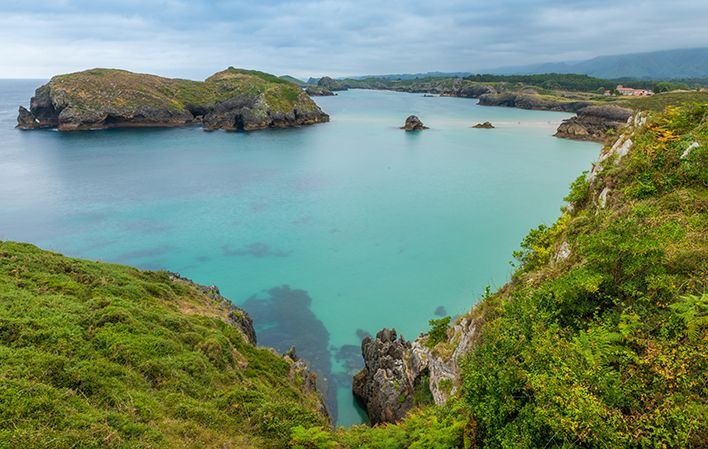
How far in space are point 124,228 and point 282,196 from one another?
17.3 metres

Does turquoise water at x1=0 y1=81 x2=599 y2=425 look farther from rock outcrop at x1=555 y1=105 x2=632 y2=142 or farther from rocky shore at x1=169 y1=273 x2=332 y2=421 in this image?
rock outcrop at x1=555 y1=105 x2=632 y2=142

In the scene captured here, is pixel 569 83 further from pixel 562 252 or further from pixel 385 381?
pixel 385 381

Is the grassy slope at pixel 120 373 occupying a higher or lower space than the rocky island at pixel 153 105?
lower

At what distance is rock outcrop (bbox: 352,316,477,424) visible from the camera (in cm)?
1235

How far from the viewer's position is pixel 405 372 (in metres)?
15.1

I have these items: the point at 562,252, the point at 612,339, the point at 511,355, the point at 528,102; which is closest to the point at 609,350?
the point at 612,339

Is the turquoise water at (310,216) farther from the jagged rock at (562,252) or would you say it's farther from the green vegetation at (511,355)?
the jagged rock at (562,252)

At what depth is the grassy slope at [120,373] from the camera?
25.1 ft

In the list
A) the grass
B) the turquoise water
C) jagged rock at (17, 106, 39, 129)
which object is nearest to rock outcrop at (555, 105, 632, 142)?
the turquoise water

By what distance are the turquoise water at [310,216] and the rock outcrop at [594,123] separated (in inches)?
313

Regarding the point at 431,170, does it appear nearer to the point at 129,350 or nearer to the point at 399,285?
the point at 399,285

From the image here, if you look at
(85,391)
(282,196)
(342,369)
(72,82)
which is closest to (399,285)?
(342,369)

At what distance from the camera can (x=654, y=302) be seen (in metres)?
6.07

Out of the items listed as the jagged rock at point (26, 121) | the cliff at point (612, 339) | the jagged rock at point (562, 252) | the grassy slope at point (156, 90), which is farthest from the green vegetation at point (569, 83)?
the jagged rock at point (26, 121)
